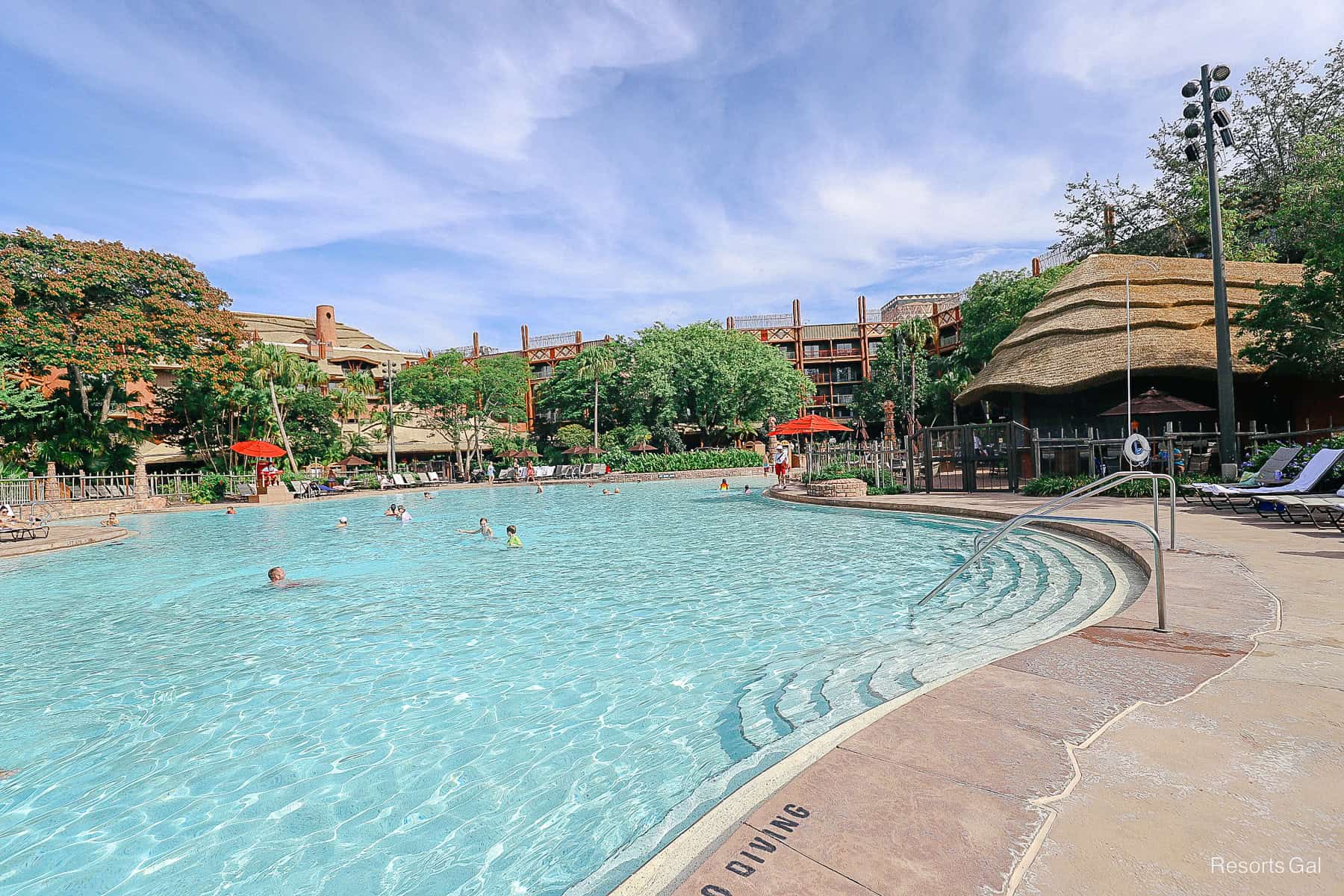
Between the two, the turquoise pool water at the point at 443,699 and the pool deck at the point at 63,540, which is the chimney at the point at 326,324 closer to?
the pool deck at the point at 63,540

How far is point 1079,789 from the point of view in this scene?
2.33 m

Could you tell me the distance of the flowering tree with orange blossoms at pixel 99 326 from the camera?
2234 centimetres

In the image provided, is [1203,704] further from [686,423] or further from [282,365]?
[686,423]

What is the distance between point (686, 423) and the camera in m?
44.8

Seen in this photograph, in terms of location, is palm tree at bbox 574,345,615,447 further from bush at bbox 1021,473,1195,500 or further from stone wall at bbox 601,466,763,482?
bush at bbox 1021,473,1195,500

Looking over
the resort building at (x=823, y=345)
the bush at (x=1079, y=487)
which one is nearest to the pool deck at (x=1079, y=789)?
the bush at (x=1079, y=487)

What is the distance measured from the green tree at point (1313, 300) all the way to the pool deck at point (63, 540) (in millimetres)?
28089

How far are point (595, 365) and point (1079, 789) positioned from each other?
42158mm

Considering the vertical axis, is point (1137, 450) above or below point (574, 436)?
below

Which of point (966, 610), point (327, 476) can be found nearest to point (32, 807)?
point (966, 610)

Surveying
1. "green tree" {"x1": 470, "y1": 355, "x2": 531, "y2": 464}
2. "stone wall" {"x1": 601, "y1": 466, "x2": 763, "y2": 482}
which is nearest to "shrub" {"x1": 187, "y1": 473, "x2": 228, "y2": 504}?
"green tree" {"x1": 470, "y1": 355, "x2": 531, "y2": 464}

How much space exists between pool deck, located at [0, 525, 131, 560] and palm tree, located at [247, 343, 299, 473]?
13375 mm

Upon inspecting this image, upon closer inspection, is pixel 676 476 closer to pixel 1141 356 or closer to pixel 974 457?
pixel 974 457

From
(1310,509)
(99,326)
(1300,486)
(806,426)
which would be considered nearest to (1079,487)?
(1300,486)
